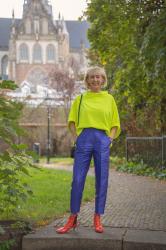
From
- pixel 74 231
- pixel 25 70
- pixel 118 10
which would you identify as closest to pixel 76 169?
pixel 74 231

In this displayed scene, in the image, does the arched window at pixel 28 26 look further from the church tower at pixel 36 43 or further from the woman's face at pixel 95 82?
the woman's face at pixel 95 82

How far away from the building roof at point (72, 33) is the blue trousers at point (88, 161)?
3333 inches

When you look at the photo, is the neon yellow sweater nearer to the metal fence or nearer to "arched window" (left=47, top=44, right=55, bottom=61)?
the metal fence

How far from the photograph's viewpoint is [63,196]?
316 inches

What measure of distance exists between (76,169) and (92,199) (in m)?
3.05

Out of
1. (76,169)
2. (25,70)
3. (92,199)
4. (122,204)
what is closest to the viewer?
(76,169)

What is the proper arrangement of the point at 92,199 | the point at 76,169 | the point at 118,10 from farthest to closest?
the point at 118,10, the point at 92,199, the point at 76,169

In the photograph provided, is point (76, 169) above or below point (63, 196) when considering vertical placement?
above

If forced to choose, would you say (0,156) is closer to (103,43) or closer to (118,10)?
(118,10)

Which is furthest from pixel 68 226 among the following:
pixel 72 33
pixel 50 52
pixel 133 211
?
pixel 72 33

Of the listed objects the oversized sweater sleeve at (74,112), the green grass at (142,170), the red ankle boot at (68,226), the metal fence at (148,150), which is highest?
the oversized sweater sleeve at (74,112)

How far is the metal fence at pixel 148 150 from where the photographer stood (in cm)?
1344

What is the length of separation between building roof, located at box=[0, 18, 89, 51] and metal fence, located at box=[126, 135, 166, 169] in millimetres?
73897

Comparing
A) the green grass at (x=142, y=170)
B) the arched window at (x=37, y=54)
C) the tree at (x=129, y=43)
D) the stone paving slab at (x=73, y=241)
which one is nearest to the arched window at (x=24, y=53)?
the arched window at (x=37, y=54)
